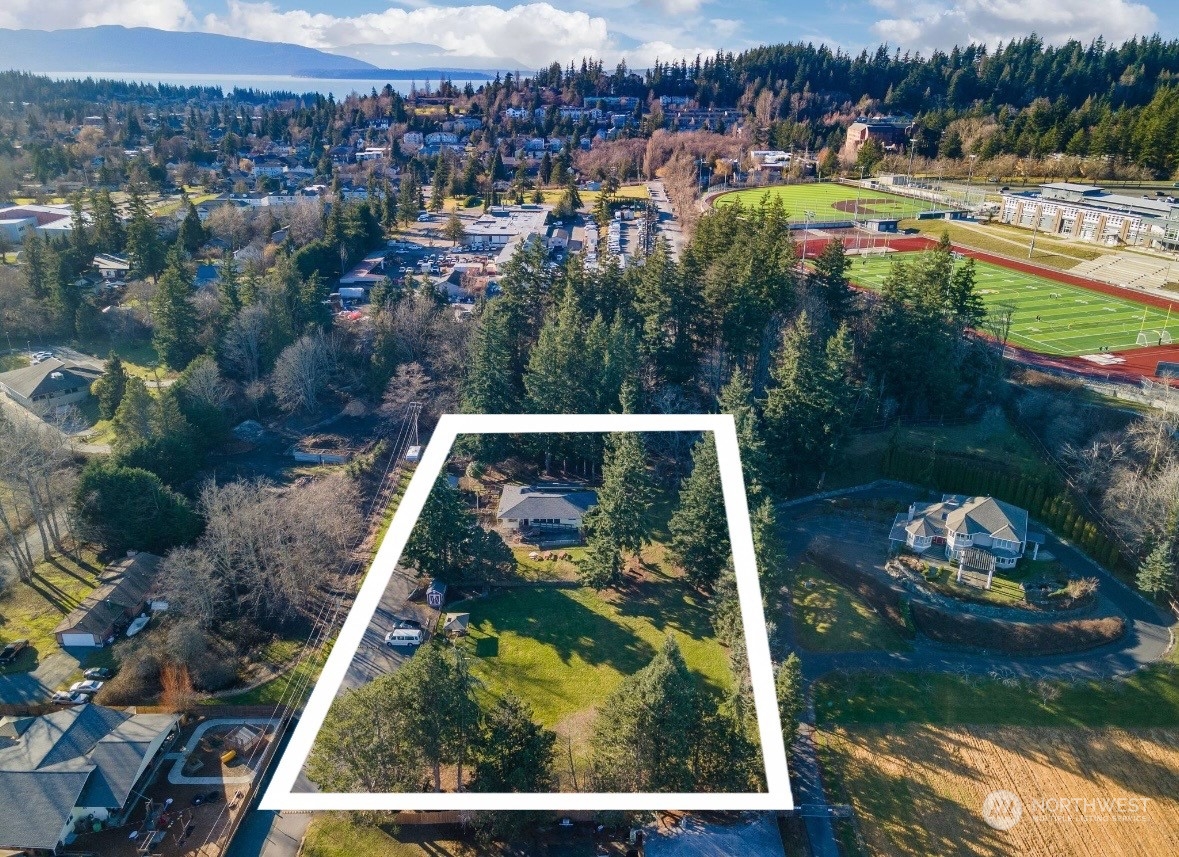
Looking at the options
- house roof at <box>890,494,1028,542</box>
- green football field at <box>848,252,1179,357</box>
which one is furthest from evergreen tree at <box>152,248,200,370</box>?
house roof at <box>890,494,1028,542</box>

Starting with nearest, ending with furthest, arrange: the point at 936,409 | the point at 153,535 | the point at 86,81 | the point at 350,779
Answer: the point at 350,779
the point at 153,535
the point at 936,409
the point at 86,81

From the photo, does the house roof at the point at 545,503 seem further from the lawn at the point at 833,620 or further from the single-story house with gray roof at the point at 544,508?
the lawn at the point at 833,620

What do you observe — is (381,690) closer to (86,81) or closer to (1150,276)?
(1150,276)

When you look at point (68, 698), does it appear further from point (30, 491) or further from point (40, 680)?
point (30, 491)

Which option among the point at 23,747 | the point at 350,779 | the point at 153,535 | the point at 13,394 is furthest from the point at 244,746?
the point at 13,394

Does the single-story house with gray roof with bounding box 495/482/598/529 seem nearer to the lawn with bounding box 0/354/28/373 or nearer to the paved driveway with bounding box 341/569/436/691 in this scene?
the paved driveway with bounding box 341/569/436/691

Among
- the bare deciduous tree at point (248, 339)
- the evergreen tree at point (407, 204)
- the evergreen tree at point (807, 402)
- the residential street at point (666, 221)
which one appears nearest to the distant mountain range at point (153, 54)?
the evergreen tree at point (407, 204)
